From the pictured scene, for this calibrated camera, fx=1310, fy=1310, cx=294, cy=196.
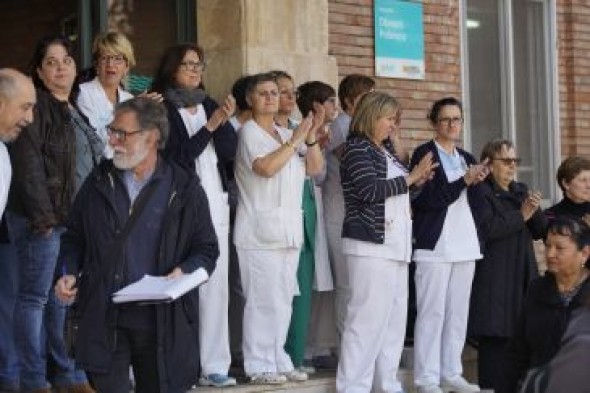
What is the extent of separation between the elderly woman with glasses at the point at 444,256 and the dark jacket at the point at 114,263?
120 inches

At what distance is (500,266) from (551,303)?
2701 mm

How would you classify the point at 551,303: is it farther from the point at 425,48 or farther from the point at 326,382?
the point at 425,48

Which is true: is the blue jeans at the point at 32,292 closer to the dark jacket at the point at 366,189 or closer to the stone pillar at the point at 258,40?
the dark jacket at the point at 366,189

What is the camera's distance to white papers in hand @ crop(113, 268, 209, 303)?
219 inches

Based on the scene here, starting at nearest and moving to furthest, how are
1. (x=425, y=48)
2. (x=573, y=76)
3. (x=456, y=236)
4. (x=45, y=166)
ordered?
(x=45, y=166) < (x=456, y=236) < (x=425, y=48) < (x=573, y=76)

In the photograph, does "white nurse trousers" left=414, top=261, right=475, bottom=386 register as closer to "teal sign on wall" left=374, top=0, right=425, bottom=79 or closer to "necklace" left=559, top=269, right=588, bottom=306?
"necklace" left=559, top=269, right=588, bottom=306

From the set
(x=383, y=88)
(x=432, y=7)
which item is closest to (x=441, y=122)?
(x=383, y=88)

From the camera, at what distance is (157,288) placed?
222 inches

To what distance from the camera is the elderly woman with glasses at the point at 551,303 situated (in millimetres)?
6254

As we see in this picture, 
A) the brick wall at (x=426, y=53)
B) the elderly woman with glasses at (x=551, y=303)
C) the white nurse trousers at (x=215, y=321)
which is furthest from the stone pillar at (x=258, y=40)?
the elderly woman with glasses at (x=551, y=303)

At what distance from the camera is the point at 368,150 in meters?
8.23

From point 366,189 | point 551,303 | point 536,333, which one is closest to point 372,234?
point 366,189

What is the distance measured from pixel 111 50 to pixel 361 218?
1.85 m

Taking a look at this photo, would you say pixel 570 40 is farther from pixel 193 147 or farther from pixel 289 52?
pixel 193 147
